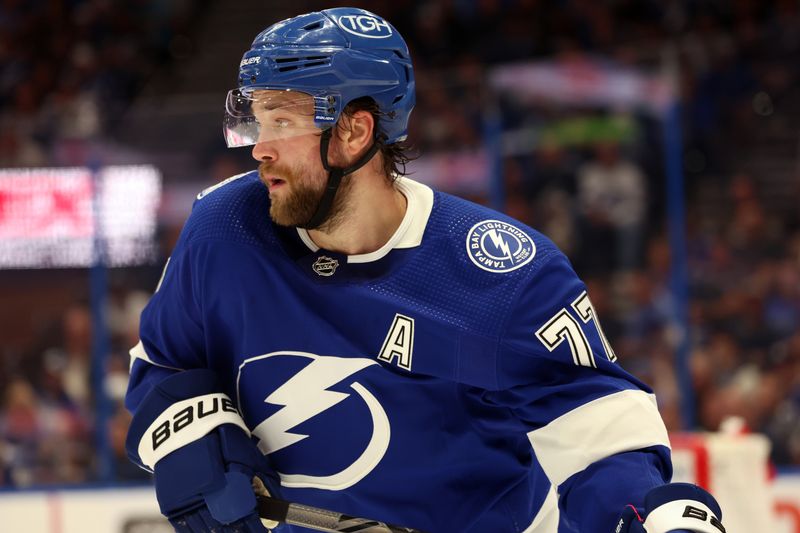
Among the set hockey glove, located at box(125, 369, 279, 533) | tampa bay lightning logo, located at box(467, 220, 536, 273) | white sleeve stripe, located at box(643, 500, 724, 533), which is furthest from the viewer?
tampa bay lightning logo, located at box(467, 220, 536, 273)

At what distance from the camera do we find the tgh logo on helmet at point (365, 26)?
2.12 meters

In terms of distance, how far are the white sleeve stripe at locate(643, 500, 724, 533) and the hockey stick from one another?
482mm

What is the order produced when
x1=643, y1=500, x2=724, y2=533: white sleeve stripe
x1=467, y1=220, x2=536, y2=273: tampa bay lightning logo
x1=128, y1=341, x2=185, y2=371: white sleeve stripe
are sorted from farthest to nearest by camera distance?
x1=128, y1=341, x2=185, y2=371: white sleeve stripe < x1=467, y1=220, x2=536, y2=273: tampa bay lightning logo < x1=643, y1=500, x2=724, y2=533: white sleeve stripe

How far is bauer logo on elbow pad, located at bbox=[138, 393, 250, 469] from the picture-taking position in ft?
6.52

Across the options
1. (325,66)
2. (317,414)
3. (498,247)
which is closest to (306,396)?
(317,414)

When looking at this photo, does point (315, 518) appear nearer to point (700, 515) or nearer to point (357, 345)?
point (357, 345)

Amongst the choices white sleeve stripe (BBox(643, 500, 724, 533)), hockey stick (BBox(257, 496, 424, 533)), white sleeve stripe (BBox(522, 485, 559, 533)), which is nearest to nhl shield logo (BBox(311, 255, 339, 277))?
hockey stick (BBox(257, 496, 424, 533))

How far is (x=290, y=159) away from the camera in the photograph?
212 cm

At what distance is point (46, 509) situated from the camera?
4.28 m

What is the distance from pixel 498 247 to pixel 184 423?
0.62m

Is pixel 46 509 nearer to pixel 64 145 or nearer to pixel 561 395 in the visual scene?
pixel 64 145

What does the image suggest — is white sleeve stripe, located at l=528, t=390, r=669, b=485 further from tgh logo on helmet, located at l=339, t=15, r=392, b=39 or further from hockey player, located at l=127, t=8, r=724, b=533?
tgh logo on helmet, located at l=339, t=15, r=392, b=39

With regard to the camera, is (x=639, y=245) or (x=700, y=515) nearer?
(x=700, y=515)

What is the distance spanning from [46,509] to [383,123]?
267 centimetres
